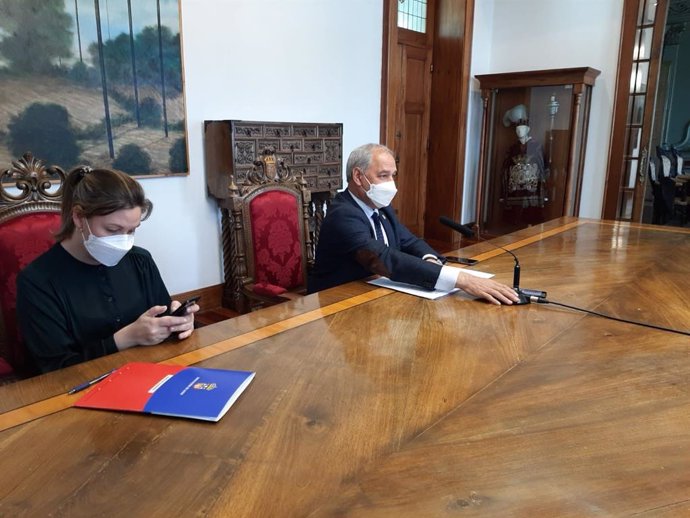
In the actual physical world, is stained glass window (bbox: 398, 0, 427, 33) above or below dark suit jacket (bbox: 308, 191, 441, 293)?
above

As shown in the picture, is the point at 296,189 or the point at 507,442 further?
the point at 296,189

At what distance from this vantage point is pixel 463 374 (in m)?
1.03

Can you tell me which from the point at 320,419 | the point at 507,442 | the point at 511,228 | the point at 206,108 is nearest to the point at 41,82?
the point at 206,108

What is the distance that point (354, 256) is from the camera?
1784 mm

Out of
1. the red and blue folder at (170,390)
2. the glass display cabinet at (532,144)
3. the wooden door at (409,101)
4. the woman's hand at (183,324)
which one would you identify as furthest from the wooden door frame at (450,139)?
the red and blue folder at (170,390)

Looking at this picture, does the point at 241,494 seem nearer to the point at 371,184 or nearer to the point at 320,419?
the point at 320,419

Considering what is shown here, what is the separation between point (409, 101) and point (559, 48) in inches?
57.5

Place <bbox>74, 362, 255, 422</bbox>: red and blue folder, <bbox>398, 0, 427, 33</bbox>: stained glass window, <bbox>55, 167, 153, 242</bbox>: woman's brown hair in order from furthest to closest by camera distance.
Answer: <bbox>398, 0, 427, 33</bbox>: stained glass window < <bbox>55, 167, 153, 242</bbox>: woman's brown hair < <bbox>74, 362, 255, 422</bbox>: red and blue folder

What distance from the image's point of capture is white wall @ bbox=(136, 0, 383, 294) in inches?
116

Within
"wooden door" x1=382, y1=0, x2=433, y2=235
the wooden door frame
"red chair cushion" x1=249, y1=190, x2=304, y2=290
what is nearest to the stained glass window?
"wooden door" x1=382, y1=0, x2=433, y2=235

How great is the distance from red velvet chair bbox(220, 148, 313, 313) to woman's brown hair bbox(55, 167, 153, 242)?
89 centimetres

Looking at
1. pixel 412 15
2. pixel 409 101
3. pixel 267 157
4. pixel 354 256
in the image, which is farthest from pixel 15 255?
pixel 412 15

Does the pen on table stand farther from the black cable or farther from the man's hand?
the black cable

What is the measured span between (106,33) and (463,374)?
95.2 inches
